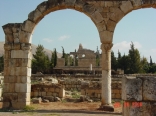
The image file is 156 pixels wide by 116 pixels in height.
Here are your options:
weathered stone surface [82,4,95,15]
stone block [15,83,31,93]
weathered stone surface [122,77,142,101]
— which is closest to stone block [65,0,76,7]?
weathered stone surface [82,4,95,15]

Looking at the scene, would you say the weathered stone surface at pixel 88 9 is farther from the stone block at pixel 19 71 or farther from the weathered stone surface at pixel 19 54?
the stone block at pixel 19 71

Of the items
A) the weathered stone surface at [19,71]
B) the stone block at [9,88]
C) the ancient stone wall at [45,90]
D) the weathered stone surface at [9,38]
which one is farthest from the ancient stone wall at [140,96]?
the ancient stone wall at [45,90]

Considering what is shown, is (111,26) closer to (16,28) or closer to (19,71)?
(16,28)

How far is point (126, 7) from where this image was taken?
1134cm

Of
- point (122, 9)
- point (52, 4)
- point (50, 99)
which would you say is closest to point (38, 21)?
point (52, 4)

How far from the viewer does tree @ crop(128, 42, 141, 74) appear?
4019 centimetres

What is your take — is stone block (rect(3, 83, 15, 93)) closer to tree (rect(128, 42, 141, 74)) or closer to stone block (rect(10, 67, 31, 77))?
stone block (rect(10, 67, 31, 77))

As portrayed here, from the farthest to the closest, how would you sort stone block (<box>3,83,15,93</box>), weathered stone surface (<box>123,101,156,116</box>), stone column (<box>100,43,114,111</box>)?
1. stone column (<box>100,43,114,111</box>)
2. stone block (<box>3,83,15,93</box>)
3. weathered stone surface (<box>123,101,156,116</box>)

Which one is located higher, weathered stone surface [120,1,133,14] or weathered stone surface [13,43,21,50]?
weathered stone surface [120,1,133,14]

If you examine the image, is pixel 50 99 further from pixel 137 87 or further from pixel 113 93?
pixel 137 87

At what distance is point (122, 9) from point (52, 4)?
3167 mm

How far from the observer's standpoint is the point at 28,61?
11.5 meters

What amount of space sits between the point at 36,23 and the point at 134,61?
31231mm

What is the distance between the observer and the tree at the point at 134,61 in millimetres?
40188
